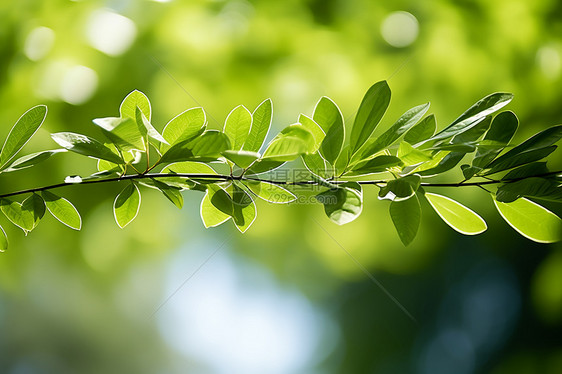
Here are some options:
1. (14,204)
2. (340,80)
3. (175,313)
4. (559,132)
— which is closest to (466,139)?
(559,132)

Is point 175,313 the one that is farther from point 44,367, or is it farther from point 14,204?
point 14,204

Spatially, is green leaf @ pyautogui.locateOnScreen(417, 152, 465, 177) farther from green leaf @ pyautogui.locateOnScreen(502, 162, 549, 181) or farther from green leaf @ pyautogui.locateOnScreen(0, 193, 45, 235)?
green leaf @ pyautogui.locateOnScreen(0, 193, 45, 235)

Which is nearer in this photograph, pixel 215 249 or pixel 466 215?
pixel 466 215

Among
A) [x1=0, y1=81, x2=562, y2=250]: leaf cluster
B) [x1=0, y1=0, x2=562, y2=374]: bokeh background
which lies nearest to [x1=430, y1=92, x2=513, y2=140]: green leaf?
[x1=0, y1=81, x2=562, y2=250]: leaf cluster

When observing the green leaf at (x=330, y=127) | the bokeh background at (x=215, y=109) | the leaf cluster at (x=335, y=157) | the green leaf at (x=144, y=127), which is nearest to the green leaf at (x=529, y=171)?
the leaf cluster at (x=335, y=157)

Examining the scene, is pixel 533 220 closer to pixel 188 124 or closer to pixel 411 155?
pixel 411 155

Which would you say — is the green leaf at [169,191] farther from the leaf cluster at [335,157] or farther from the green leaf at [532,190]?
the green leaf at [532,190]
